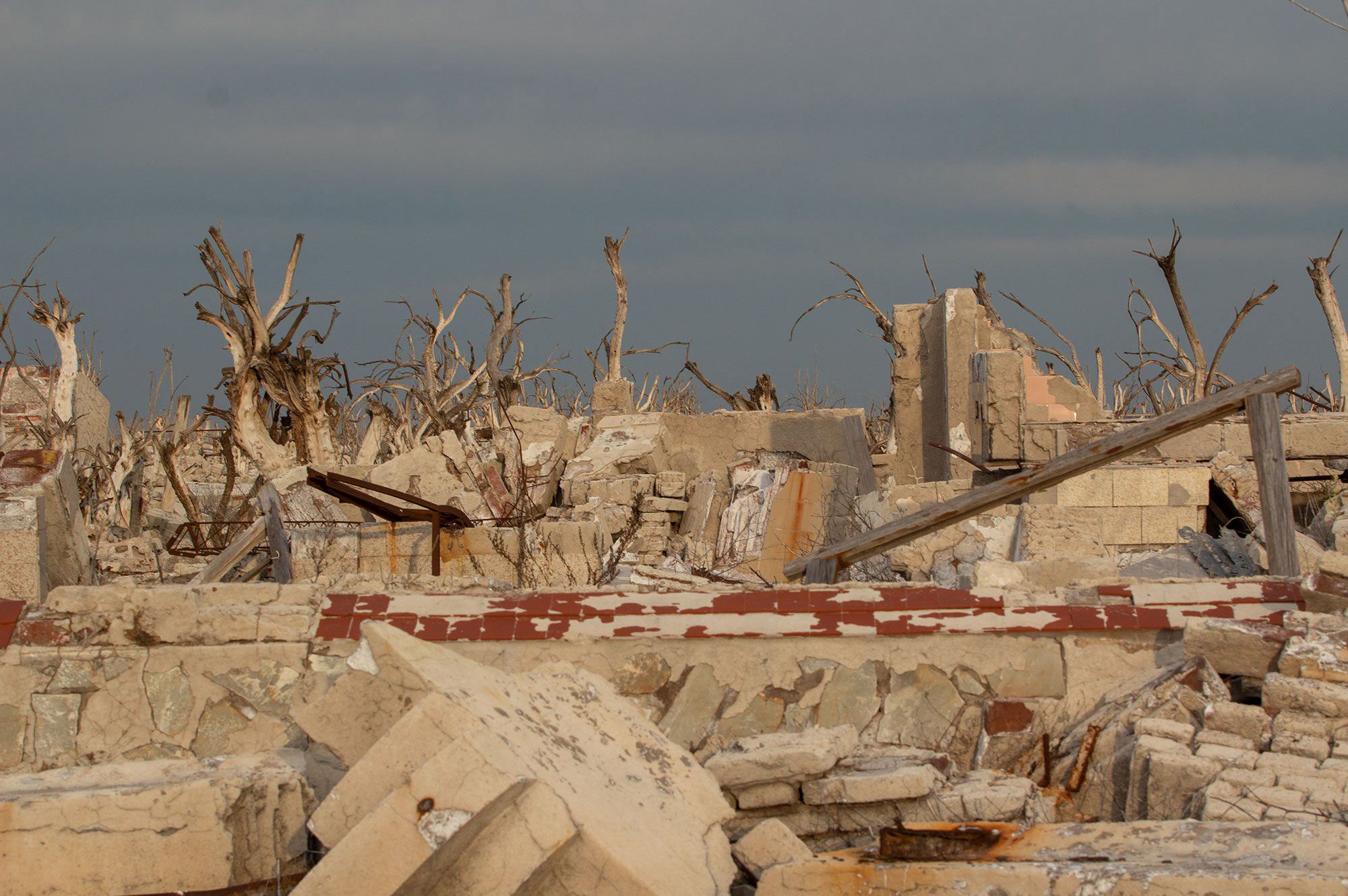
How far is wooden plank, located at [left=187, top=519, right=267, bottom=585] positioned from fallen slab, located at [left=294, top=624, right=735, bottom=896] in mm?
3801

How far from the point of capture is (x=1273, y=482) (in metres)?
5.52

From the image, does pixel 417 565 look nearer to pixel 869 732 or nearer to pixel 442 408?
pixel 869 732

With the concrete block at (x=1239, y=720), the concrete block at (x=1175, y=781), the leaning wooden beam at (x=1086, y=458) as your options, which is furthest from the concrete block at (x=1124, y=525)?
the concrete block at (x=1175, y=781)

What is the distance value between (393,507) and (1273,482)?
7.26 metres

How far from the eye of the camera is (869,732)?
16.3 ft

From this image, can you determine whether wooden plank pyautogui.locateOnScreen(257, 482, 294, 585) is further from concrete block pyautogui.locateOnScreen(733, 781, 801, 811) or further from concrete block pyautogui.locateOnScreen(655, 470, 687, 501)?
concrete block pyautogui.locateOnScreen(655, 470, 687, 501)

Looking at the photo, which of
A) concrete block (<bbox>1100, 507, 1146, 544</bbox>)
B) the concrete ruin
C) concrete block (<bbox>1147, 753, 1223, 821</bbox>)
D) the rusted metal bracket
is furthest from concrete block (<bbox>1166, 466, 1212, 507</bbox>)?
concrete block (<bbox>1147, 753, 1223, 821</bbox>)

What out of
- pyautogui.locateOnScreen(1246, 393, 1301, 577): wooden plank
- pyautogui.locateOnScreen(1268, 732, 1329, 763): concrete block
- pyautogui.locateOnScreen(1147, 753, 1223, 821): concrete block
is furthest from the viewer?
pyautogui.locateOnScreen(1246, 393, 1301, 577): wooden plank

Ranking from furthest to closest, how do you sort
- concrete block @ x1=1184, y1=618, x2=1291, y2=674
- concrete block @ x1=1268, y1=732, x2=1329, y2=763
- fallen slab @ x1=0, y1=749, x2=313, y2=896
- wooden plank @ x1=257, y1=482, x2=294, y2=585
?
wooden plank @ x1=257, y1=482, x2=294, y2=585, concrete block @ x1=1184, y1=618, x2=1291, y2=674, concrete block @ x1=1268, y1=732, x2=1329, y2=763, fallen slab @ x1=0, y1=749, x2=313, y2=896

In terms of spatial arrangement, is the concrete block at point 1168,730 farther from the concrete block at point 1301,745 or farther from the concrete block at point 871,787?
the concrete block at point 871,787

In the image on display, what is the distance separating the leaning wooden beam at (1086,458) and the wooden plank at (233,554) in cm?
379

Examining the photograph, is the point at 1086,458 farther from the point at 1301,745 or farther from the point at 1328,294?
the point at 1328,294

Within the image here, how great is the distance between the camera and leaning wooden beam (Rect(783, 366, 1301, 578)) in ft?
18.4

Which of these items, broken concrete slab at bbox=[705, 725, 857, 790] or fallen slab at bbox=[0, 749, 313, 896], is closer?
fallen slab at bbox=[0, 749, 313, 896]
